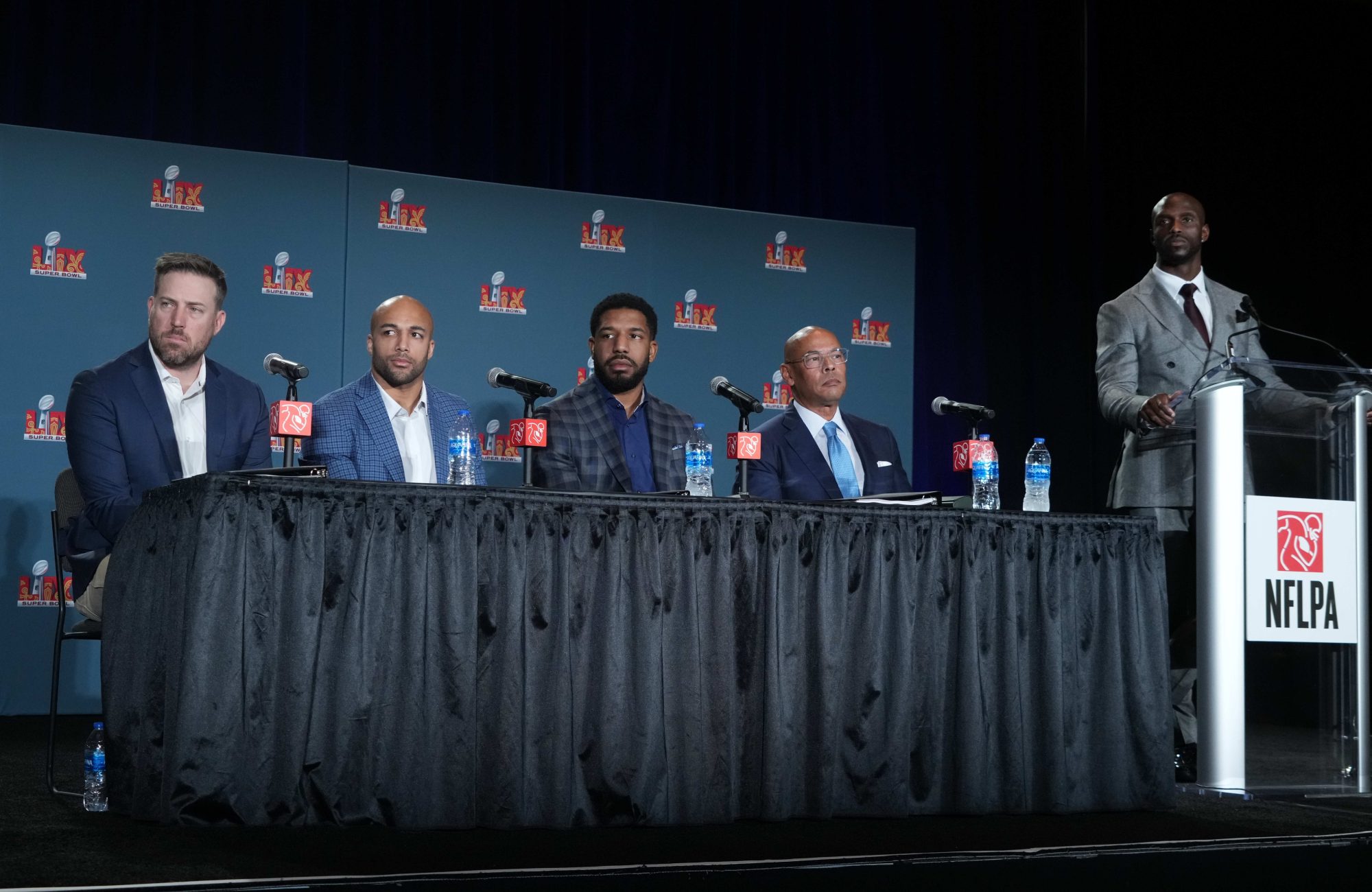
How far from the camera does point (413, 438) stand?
4.09 metres

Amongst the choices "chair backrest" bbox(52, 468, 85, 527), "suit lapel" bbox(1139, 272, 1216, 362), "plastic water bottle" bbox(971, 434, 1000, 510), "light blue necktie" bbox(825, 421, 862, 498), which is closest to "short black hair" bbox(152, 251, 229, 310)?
"chair backrest" bbox(52, 468, 85, 527)

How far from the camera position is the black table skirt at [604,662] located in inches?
105

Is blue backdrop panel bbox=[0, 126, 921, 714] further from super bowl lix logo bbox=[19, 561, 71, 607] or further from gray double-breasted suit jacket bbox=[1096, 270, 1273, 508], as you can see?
gray double-breasted suit jacket bbox=[1096, 270, 1273, 508]

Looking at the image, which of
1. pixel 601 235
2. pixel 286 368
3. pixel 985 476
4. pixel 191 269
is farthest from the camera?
pixel 601 235

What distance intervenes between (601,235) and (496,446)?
1.05 m

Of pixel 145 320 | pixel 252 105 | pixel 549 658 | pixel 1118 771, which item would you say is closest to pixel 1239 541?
pixel 1118 771

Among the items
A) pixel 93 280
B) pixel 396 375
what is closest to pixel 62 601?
pixel 396 375

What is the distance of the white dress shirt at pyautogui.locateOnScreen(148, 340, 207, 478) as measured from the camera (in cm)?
366

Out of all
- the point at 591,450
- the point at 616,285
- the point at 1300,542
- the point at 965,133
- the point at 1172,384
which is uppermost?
the point at 965,133

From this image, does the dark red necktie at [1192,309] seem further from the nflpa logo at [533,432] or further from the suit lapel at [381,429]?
the suit lapel at [381,429]

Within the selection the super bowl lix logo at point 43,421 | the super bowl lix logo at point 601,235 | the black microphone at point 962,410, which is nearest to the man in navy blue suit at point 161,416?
the super bowl lix logo at point 43,421

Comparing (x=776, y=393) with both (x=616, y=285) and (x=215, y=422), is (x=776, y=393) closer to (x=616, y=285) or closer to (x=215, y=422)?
(x=616, y=285)

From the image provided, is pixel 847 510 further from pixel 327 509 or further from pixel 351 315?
pixel 351 315

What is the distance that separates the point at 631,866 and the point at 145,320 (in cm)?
362
